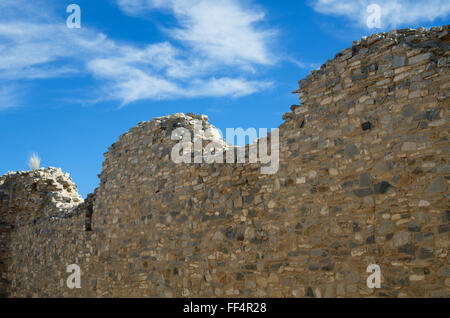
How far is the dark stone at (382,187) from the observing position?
6.38 meters

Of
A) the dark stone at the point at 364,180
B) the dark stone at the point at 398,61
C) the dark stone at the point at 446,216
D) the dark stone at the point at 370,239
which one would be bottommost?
the dark stone at the point at 370,239

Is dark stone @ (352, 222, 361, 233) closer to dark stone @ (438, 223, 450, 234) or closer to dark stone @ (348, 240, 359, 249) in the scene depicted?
dark stone @ (348, 240, 359, 249)

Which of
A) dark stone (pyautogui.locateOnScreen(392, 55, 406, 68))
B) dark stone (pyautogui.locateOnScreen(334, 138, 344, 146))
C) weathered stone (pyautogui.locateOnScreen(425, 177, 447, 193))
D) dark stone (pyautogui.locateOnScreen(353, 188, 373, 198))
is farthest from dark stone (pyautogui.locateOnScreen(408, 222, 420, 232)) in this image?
dark stone (pyautogui.locateOnScreen(392, 55, 406, 68))

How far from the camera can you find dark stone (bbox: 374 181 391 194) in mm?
6375

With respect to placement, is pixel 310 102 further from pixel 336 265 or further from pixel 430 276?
pixel 430 276

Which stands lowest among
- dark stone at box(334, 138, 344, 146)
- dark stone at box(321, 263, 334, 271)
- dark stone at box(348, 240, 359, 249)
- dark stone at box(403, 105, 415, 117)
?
dark stone at box(321, 263, 334, 271)

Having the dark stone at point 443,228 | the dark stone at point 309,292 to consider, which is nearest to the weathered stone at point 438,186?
the dark stone at point 443,228

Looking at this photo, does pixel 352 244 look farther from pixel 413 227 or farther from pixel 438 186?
pixel 438 186

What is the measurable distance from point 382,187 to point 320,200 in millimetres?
989

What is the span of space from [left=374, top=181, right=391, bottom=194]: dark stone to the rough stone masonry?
0.05ft

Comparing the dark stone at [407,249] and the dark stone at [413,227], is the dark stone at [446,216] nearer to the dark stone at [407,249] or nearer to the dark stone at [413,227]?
the dark stone at [413,227]

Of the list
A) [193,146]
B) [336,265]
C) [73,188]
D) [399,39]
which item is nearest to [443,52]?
[399,39]

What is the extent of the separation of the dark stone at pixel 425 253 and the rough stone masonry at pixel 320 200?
0.04ft

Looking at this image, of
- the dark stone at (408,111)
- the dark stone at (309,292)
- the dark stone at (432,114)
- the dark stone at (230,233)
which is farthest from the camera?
the dark stone at (230,233)
